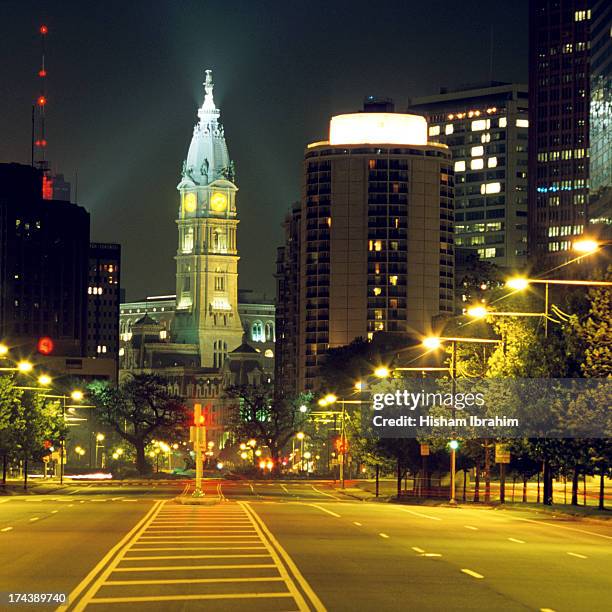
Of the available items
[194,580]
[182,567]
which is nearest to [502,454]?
Result: [182,567]

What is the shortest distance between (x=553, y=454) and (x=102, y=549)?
1248 inches

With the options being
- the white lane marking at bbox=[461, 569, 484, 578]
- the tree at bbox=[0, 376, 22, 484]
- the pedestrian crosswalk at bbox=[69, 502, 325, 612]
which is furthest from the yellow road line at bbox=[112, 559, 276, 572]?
the tree at bbox=[0, 376, 22, 484]

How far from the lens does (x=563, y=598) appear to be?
26656mm

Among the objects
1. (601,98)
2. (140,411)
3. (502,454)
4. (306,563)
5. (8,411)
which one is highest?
(601,98)

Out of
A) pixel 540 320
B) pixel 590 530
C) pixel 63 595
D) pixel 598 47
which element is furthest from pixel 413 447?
pixel 598 47

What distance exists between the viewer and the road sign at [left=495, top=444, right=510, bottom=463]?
237ft

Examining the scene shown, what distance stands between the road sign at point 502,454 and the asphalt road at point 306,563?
53.1 ft

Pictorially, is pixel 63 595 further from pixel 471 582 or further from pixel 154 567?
pixel 471 582

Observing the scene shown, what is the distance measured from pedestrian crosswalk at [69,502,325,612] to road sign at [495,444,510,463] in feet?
88.9

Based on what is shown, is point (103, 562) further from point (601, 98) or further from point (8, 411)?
point (601, 98)

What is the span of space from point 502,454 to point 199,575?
44.0 m

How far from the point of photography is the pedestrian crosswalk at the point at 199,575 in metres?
25.2

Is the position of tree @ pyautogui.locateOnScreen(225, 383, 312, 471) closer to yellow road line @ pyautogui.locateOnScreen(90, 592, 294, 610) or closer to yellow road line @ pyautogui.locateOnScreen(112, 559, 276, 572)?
yellow road line @ pyautogui.locateOnScreen(112, 559, 276, 572)

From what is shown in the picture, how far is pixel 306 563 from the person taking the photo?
33219 millimetres
